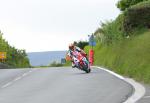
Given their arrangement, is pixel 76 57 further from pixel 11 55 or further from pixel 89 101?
pixel 11 55

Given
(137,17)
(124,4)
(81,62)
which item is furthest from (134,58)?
(124,4)

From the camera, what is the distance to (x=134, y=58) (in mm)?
27203

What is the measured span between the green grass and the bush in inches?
35.2

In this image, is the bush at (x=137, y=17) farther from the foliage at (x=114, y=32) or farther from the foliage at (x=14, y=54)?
the foliage at (x=14, y=54)

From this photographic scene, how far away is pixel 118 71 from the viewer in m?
28.7

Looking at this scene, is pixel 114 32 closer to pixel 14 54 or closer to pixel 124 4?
pixel 124 4

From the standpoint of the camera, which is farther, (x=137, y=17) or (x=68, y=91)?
(x=137, y=17)

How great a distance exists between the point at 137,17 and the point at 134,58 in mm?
5659

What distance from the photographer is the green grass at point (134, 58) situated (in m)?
23.9

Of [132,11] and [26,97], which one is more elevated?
[132,11]

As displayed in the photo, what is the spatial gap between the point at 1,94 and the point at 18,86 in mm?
3170

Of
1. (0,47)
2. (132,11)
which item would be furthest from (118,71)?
(0,47)

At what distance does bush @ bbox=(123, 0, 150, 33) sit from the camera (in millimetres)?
31795

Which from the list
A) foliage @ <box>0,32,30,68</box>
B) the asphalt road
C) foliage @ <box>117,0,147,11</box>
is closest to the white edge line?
the asphalt road
